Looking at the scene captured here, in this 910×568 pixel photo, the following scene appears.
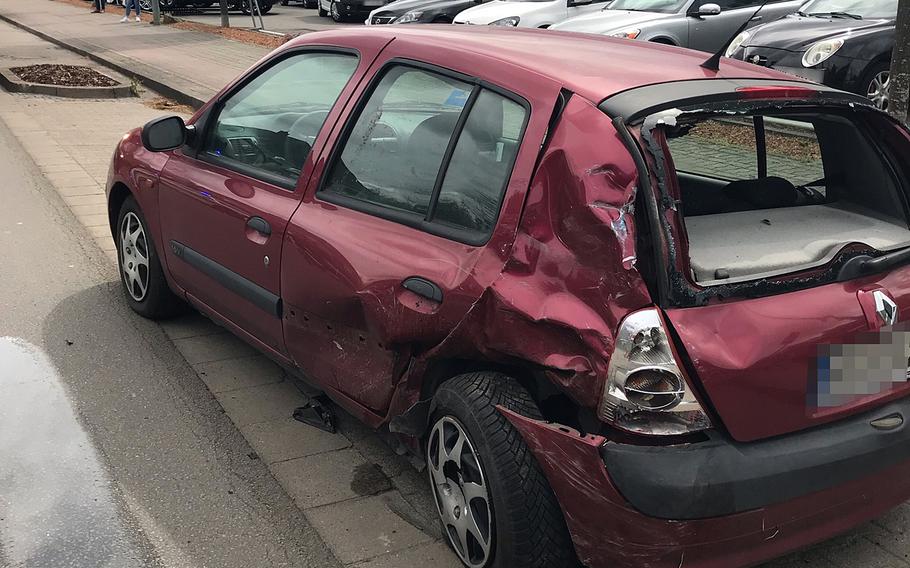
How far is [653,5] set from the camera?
37.9ft

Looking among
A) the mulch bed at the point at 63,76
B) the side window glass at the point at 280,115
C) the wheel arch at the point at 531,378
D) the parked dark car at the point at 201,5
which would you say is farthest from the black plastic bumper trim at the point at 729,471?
the parked dark car at the point at 201,5

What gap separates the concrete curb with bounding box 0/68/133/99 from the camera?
12.8m

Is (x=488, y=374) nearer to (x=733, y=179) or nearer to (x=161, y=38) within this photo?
(x=733, y=179)

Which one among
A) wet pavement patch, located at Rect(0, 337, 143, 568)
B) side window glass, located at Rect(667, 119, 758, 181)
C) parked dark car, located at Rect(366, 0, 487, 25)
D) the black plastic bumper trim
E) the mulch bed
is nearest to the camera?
the black plastic bumper trim

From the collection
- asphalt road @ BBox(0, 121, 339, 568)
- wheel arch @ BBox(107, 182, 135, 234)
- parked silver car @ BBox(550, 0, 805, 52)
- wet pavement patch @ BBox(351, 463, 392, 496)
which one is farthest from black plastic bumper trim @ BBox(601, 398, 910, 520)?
parked silver car @ BBox(550, 0, 805, 52)

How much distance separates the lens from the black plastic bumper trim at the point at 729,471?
91.8 inches

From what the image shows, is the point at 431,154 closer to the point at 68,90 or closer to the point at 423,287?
the point at 423,287

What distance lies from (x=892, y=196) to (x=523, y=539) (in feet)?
5.71

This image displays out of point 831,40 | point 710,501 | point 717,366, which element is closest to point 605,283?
point 717,366

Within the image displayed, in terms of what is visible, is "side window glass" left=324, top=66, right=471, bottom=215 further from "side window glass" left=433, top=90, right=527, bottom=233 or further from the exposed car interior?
the exposed car interior

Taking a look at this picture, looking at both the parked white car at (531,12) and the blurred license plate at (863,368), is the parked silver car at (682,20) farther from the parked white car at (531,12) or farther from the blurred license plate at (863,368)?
the blurred license plate at (863,368)

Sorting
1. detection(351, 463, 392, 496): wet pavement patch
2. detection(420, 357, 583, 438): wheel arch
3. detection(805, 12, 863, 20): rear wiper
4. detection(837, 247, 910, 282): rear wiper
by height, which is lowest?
detection(351, 463, 392, 496): wet pavement patch

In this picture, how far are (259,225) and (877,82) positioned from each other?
718 centimetres

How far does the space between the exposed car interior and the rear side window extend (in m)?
0.54
